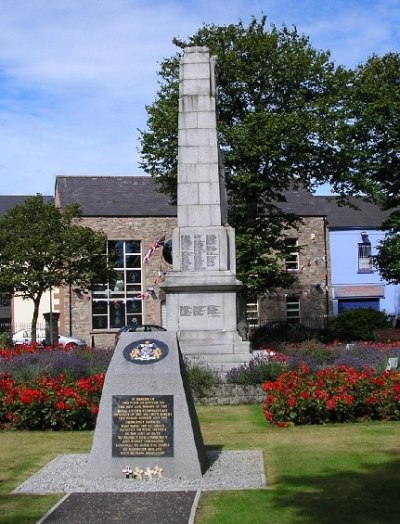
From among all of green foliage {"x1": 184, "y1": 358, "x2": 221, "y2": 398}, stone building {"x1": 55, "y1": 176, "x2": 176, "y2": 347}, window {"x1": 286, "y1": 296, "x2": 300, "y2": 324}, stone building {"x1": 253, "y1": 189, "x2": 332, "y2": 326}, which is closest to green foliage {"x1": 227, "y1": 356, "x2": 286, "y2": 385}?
green foliage {"x1": 184, "y1": 358, "x2": 221, "y2": 398}

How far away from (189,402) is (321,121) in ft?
79.7

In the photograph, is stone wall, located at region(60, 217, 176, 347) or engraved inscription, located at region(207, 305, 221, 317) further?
stone wall, located at region(60, 217, 176, 347)

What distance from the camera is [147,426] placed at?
28.4 feet

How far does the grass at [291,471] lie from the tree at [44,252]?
20.2 metres

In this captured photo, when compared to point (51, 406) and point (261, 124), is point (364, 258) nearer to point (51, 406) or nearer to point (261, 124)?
point (261, 124)

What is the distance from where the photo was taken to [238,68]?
31.3m

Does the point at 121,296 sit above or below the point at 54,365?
above

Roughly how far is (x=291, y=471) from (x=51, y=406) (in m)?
4.74

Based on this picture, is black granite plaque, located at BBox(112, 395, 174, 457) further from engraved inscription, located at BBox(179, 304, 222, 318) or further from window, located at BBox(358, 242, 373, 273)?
window, located at BBox(358, 242, 373, 273)

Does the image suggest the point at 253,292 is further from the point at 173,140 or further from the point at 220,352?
the point at 220,352

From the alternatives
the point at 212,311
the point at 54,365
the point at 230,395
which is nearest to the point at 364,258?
the point at 212,311

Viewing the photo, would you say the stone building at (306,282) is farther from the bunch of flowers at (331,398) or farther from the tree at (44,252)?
the bunch of flowers at (331,398)

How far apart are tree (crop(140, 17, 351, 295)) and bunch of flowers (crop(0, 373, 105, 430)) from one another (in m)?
19.4

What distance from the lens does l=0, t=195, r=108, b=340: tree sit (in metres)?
31.9
